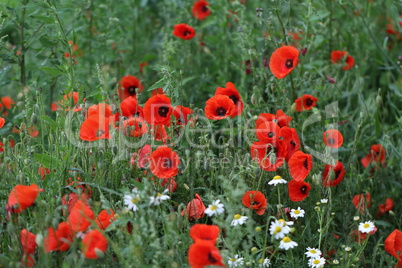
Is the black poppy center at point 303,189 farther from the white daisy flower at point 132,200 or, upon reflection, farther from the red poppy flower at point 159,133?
the white daisy flower at point 132,200

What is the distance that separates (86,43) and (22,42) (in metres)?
0.80

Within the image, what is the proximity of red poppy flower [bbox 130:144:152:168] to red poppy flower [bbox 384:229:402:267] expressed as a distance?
0.95m

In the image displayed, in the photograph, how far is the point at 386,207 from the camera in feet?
8.16

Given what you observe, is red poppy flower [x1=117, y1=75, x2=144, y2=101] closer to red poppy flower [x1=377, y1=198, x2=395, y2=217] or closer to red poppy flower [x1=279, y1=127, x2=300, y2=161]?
red poppy flower [x1=279, y1=127, x2=300, y2=161]

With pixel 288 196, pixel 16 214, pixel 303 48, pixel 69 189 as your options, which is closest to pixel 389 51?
pixel 303 48

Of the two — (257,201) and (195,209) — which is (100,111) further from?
(257,201)

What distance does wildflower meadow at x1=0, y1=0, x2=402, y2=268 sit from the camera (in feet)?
5.44

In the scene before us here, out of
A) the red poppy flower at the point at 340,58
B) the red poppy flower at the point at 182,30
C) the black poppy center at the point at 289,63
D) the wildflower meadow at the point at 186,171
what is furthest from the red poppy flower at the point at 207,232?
the red poppy flower at the point at 340,58

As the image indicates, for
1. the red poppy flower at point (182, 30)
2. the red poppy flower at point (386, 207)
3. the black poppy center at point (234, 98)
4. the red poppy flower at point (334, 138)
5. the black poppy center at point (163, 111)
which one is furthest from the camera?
the red poppy flower at point (182, 30)

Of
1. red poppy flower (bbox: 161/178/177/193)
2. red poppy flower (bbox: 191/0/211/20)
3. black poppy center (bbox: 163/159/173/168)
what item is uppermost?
red poppy flower (bbox: 191/0/211/20)

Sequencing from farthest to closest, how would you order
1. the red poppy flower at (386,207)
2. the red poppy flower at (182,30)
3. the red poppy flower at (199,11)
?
the red poppy flower at (199,11)
the red poppy flower at (182,30)
the red poppy flower at (386,207)

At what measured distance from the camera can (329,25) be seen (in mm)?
3348

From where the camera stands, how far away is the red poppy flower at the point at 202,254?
1497 millimetres

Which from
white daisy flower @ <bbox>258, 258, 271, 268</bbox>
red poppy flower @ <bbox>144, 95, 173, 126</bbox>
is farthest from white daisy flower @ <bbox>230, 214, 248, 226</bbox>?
red poppy flower @ <bbox>144, 95, 173, 126</bbox>
